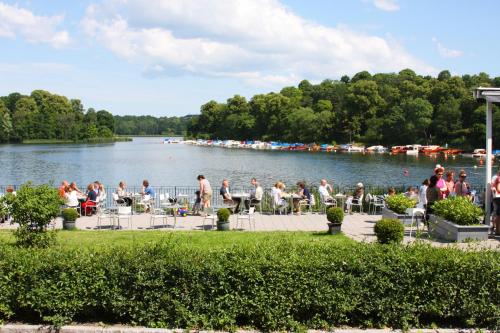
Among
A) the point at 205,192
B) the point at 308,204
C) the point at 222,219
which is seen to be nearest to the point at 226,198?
the point at 205,192

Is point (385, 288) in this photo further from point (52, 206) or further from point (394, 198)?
point (394, 198)

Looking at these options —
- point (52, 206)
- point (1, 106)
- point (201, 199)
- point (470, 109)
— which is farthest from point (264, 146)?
point (52, 206)

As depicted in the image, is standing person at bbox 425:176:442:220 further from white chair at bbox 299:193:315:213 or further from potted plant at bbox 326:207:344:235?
white chair at bbox 299:193:315:213

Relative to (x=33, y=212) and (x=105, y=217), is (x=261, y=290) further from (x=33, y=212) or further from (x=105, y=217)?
(x=105, y=217)

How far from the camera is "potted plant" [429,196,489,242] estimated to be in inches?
560

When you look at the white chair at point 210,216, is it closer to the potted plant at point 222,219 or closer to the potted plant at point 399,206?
the potted plant at point 222,219

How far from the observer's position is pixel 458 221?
1456 cm

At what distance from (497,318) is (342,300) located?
2.33m

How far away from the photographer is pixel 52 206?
1232 cm

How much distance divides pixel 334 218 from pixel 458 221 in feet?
11.3

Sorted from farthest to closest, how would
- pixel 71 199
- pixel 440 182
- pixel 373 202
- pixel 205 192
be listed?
pixel 373 202 → pixel 205 192 → pixel 71 199 → pixel 440 182

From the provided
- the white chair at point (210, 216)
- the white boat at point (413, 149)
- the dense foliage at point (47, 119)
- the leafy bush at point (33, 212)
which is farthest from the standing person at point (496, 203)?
the dense foliage at point (47, 119)

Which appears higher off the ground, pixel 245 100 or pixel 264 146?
pixel 245 100

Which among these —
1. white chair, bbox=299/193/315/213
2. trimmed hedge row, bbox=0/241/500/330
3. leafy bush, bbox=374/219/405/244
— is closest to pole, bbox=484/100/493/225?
leafy bush, bbox=374/219/405/244
